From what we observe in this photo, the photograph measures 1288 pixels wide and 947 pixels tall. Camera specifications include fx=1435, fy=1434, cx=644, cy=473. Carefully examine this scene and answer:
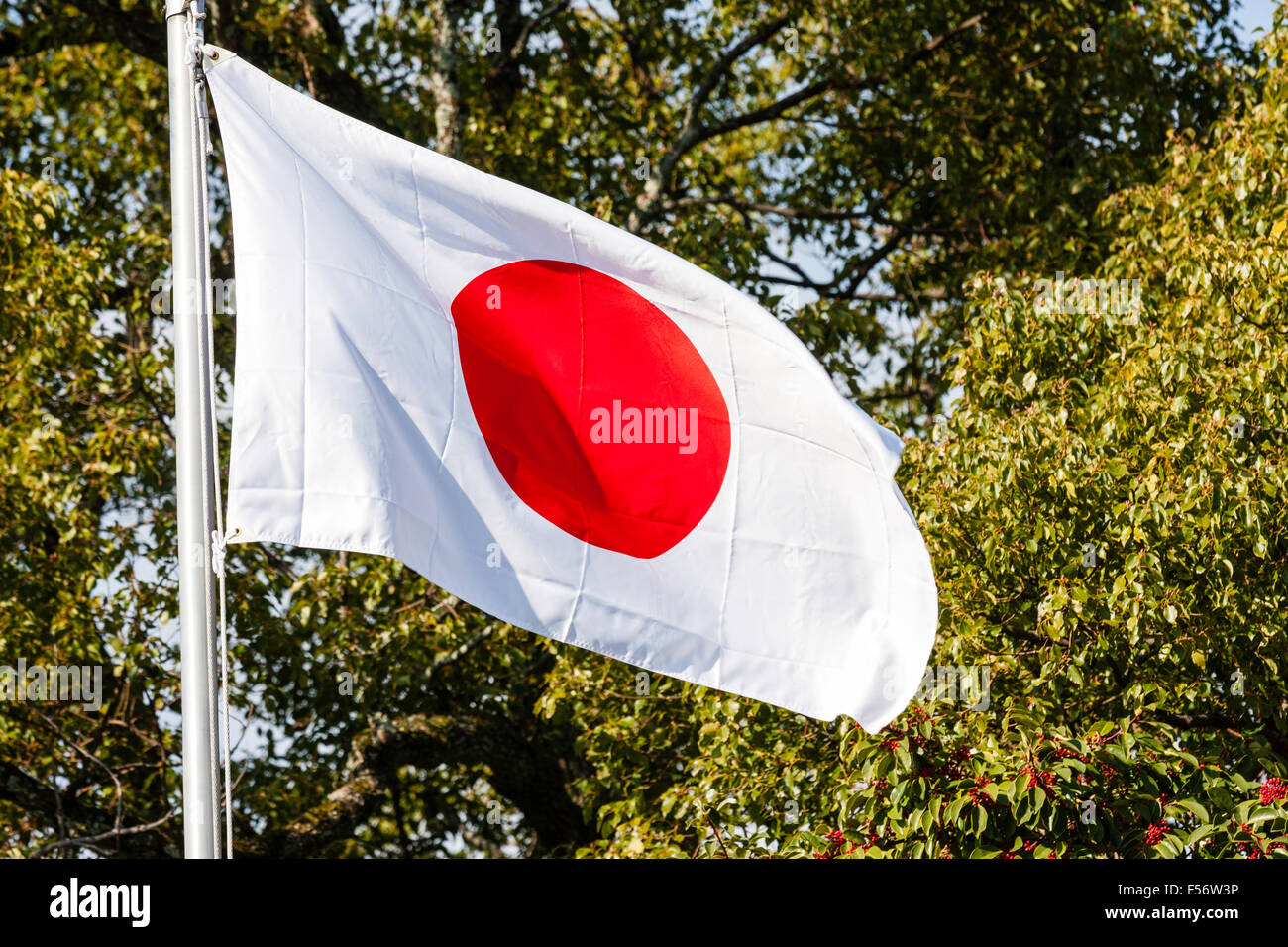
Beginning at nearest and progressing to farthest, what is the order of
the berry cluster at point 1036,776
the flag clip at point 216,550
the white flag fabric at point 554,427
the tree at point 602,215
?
1. the flag clip at point 216,550
2. the white flag fabric at point 554,427
3. the berry cluster at point 1036,776
4. the tree at point 602,215

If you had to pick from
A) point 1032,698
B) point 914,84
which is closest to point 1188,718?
point 1032,698

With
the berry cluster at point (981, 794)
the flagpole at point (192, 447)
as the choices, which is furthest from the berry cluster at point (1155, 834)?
the flagpole at point (192, 447)

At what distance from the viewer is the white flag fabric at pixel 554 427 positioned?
14.8 feet

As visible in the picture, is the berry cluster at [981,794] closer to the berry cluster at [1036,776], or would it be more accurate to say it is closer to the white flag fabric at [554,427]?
the berry cluster at [1036,776]

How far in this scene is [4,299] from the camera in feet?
35.1

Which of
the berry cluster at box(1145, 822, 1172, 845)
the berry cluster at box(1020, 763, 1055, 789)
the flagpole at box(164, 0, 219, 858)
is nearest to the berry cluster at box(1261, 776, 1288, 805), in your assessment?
the berry cluster at box(1145, 822, 1172, 845)

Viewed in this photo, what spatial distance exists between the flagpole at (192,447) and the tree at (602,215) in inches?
173

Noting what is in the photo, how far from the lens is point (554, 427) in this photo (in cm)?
507

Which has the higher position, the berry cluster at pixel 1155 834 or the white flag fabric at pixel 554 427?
the white flag fabric at pixel 554 427

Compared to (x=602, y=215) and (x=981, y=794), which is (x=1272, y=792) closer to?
(x=981, y=794)

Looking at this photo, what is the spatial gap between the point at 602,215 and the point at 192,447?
7.32 meters

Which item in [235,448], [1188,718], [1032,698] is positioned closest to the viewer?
[235,448]

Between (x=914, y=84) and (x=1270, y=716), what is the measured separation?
7.67 meters

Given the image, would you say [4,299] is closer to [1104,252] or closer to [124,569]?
[124,569]
